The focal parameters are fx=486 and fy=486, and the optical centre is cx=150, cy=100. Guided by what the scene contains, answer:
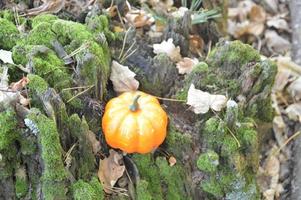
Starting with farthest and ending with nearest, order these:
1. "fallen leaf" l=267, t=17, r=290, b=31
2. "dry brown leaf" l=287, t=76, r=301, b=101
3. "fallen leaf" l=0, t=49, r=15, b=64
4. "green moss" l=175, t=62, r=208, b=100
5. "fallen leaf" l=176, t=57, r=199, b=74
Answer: "fallen leaf" l=267, t=17, r=290, b=31 < "dry brown leaf" l=287, t=76, r=301, b=101 < "fallen leaf" l=176, t=57, r=199, b=74 < "green moss" l=175, t=62, r=208, b=100 < "fallen leaf" l=0, t=49, r=15, b=64

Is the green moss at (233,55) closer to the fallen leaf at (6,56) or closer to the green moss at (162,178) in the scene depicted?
the green moss at (162,178)

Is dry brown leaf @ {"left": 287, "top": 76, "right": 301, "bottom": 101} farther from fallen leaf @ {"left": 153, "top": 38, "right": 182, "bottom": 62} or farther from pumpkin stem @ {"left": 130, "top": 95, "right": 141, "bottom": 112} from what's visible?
pumpkin stem @ {"left": 130, "top": 95, "right": 141, "bottom": 112}

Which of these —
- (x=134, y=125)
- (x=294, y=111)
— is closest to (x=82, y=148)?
(x=134, y=125)

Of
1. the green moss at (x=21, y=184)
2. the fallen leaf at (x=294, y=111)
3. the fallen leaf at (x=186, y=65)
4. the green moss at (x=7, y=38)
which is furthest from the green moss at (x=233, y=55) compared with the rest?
the green moss at (x=21, y=184)

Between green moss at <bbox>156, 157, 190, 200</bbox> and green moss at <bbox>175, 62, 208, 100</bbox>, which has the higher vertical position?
green moss at <bbox>175, 62, 208, 100</bbox>

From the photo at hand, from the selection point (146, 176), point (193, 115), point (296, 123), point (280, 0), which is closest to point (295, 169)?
point (296, 123)

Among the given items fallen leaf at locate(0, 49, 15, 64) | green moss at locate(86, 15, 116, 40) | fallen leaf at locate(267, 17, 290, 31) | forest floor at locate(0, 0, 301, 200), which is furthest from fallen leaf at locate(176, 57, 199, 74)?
fallen leaf at locate(267, 17, 290, 31)

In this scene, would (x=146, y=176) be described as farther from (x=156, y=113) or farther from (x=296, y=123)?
(x=296, y=123)

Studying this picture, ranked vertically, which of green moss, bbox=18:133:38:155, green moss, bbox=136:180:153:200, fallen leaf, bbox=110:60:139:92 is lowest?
green moss, bbox=136:180:153:200
